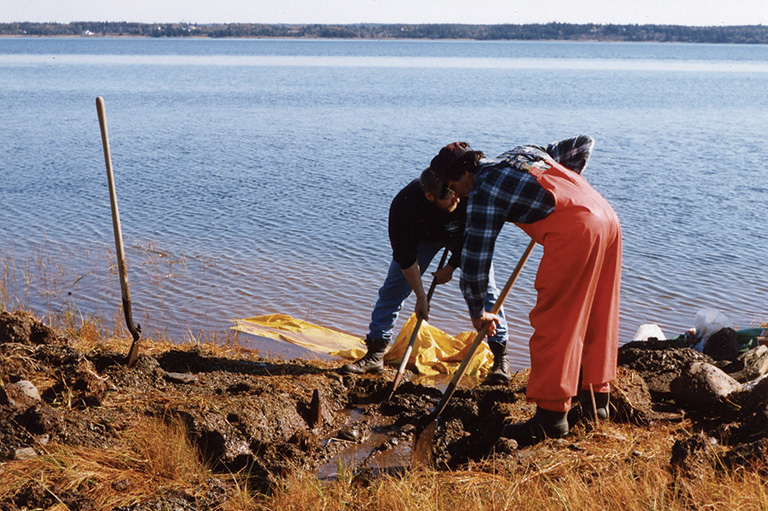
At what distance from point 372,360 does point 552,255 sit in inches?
88.9

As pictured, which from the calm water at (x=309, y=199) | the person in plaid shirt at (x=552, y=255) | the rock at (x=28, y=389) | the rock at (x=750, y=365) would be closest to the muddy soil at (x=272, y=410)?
the rock at (x=28, y=389)

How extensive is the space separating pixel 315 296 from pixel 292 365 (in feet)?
9.08

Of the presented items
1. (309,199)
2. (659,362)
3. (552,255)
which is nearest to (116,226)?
(552,255)

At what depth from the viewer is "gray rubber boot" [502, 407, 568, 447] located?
4.10 meters

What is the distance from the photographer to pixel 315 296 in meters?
8.45

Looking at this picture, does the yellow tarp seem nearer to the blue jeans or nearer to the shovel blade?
the blue jeans

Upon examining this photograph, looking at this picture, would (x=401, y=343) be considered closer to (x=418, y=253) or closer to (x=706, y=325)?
(x=418, y=253)

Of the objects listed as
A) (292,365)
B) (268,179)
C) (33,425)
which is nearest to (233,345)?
(292,365)

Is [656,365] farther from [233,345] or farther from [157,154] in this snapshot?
[157,154]

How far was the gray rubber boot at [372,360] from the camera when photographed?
5.60m

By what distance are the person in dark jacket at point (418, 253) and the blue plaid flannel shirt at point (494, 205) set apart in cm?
52

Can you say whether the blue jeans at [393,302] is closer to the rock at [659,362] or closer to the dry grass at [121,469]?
the rock at [659,362]

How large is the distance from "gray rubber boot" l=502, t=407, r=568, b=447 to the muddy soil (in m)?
0.08

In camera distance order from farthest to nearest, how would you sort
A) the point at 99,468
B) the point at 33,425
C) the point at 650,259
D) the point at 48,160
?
the point at 48,160 < the point at 650,259 < the point at 33,425 < the point at 99,468
